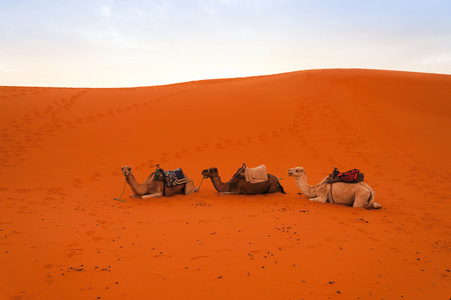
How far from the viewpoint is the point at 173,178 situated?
9125 mm

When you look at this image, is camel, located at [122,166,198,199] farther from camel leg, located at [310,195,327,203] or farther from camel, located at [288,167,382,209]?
camel leg, located at [310,195,327,203]

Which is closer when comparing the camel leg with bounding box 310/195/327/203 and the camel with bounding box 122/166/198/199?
the camel leg with bounding box 310/195/327/203

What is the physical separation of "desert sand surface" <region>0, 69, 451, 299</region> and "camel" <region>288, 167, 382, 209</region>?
26 centimetres

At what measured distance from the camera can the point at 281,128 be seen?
16.4m

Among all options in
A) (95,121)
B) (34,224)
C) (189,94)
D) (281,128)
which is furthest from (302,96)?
(34,224)

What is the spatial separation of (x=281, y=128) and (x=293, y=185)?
6013mm

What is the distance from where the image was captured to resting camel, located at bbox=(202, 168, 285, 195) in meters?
9.11

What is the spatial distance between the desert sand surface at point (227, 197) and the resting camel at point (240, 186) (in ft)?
0.84

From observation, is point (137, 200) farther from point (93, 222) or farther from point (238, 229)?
point (238, 229)

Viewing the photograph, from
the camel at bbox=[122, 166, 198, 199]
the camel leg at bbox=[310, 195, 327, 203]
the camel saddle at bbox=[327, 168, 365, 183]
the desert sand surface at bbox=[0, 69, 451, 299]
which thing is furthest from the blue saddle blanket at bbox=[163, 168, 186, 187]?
the camel saddle at bbox=[327, 168, 365, 183]

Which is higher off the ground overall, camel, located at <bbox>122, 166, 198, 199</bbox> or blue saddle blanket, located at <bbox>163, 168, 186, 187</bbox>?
blue saddle blanket, located at <bbox>163, 168, 186, 187</bbox>

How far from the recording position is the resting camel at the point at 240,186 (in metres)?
9.11

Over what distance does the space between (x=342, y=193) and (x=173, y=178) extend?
178 inches

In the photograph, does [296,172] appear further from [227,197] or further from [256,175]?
[227,197]
